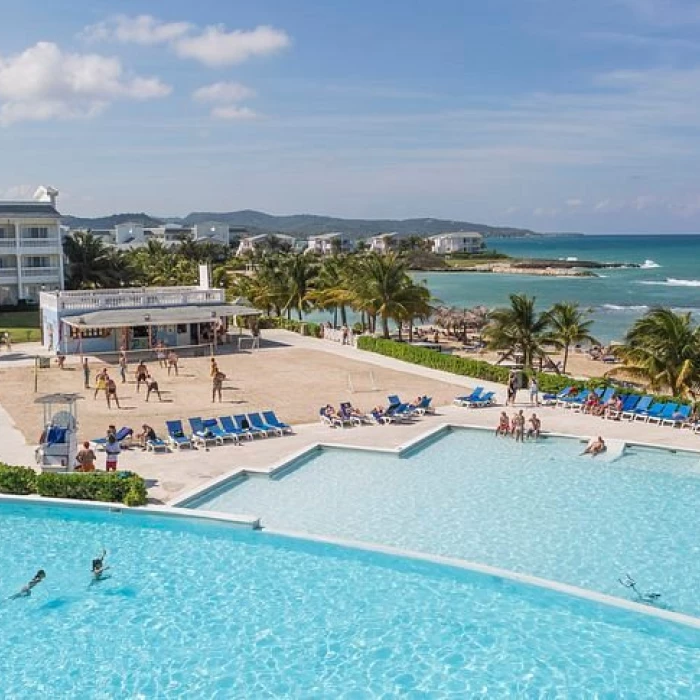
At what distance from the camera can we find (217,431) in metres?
23.6

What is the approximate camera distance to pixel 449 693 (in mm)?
11633

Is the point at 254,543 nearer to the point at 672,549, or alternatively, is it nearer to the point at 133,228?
the point at 672,549

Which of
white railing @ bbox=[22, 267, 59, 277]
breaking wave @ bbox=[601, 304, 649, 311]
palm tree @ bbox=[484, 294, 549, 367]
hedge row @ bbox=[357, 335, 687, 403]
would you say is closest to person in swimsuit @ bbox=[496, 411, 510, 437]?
hedge row @ bbox=[357, 335, 687, 403]

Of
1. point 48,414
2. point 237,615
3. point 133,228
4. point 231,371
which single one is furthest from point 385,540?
point 133,228

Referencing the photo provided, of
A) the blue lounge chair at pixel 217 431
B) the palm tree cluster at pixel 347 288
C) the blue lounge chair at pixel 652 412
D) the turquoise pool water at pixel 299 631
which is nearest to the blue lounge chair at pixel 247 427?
the blue lounge chair at pixel 217 431

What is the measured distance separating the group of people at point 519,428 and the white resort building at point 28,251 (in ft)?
144

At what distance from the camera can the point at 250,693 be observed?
11.7 metres

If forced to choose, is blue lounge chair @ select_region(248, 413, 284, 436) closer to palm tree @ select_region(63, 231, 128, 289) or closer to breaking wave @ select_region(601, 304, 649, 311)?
palm tree @ select_region(63, 231, 128, 289)

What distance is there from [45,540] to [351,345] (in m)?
28.7

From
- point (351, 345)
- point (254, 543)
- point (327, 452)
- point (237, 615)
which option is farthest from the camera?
point (351, 345)

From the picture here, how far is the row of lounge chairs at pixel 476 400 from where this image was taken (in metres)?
28.5

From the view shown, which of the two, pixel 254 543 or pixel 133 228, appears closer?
pixel 254 543

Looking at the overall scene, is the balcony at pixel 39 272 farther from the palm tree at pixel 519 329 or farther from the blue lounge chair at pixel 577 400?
the blue lounge chair at pixel 577 400

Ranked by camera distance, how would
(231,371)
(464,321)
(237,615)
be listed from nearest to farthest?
(237,615), (231,371), (464,321)
